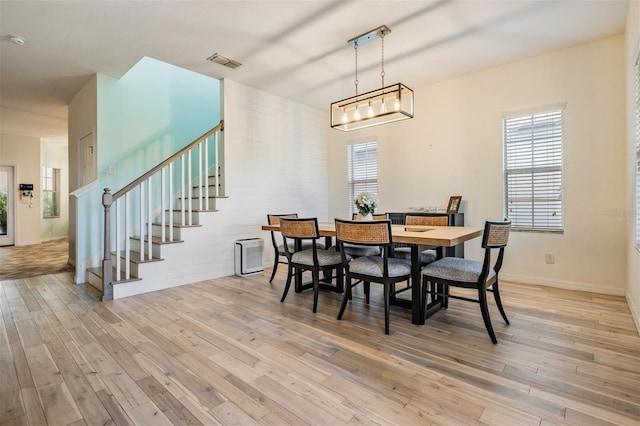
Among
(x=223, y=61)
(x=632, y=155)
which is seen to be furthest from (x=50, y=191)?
(x=632, y=155)

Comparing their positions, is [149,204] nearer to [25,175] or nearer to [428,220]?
[428,220]

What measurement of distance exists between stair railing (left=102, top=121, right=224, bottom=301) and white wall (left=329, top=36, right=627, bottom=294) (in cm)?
286

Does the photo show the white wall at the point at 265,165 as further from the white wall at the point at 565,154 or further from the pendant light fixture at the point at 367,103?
the pendant light fixture at the point at 367,103

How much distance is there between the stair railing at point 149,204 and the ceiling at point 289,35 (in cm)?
123

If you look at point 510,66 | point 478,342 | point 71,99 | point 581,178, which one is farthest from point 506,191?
point 71,99

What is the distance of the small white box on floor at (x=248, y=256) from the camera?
4516 mm

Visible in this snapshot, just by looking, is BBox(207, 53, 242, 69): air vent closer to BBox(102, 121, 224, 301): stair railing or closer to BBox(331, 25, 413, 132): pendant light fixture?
BBox(102, 121, 224, 301): stair railing

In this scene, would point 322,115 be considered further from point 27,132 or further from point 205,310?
point 27,132

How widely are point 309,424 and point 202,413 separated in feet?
1.74

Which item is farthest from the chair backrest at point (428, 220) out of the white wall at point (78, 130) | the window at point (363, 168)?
the white wall at point (78, 130)

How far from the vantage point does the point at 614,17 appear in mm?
3113

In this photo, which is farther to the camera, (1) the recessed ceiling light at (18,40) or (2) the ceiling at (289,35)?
(1) the recessed ceiling light at (18,40)

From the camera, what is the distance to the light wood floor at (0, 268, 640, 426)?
1.55 m

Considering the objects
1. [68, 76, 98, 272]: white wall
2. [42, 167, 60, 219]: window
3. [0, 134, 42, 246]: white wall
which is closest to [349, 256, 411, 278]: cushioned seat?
[68, 76, 98, 272]: white wall
